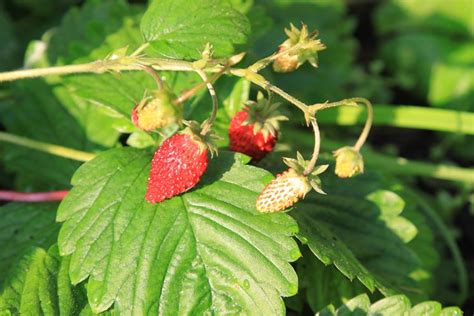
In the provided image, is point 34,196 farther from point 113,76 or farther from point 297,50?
point 297,50

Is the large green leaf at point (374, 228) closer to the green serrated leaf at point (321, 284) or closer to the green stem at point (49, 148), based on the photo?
the green serrated leaf at point (321, 284)

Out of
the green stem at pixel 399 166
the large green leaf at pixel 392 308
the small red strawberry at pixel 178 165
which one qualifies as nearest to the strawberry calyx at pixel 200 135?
the small red strawberry at pixel 178 165

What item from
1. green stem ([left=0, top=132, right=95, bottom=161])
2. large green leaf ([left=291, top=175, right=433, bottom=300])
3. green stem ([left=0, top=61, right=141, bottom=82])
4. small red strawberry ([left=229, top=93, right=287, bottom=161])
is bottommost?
large green leaf ([left=291, top=175, right=433, bottom=300])

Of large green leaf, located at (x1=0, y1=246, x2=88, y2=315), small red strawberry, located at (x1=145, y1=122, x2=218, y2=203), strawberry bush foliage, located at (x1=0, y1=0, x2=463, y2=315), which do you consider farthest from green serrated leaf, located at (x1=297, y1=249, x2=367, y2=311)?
large green leaf, located at (x1=0, y1=246, x2=88, y2=315)

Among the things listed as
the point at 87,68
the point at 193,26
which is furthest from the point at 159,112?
the point at 193,26

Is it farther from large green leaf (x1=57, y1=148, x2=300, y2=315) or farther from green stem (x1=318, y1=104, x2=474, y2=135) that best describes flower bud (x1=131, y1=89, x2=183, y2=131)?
green stem (x1=318, y1=104, x2=474, y2=135)

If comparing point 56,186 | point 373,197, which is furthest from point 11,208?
point 373,197

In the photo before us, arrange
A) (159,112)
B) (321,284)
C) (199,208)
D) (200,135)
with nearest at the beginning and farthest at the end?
(159,112) < (200,135) < (199,208) < (321,284)
